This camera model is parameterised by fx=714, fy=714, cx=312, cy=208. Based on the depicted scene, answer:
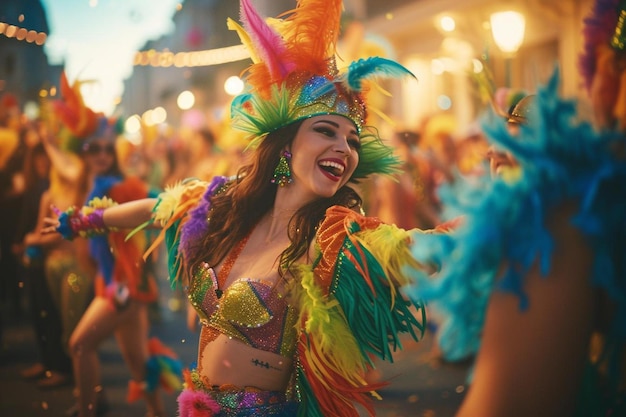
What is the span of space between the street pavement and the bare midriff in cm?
250

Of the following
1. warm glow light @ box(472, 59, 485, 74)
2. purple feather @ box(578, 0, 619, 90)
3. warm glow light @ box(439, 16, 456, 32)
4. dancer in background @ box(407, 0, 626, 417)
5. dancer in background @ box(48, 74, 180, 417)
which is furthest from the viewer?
warm glow light @ box(439, 16, 456, 32)

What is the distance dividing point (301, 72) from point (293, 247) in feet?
2.14

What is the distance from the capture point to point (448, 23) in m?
13.1

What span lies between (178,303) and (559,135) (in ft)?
28.1

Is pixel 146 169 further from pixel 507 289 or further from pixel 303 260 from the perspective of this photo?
pixel 507 289

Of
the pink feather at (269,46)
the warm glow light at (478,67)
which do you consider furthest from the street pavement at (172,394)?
the pink feather at (269,46)

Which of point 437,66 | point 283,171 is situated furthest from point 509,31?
point 437,66

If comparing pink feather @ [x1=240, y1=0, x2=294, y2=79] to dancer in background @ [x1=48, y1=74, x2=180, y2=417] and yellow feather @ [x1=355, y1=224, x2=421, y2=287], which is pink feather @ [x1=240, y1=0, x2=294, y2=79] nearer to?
yellow feather @ [x1=355, y1=224, x2=421, y2=287]

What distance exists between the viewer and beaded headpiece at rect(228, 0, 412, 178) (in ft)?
8.20

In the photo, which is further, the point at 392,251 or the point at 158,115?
the point at 158,115

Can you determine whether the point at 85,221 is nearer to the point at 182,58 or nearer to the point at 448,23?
the point at 182,58

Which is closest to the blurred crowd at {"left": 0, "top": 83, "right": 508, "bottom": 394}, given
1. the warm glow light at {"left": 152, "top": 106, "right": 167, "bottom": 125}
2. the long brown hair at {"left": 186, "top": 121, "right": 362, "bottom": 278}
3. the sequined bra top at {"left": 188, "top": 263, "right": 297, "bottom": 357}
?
the long brown hair at {"left": 186, "top": 121, "right": 362, "bottom": 278}

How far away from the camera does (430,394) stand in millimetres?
5223

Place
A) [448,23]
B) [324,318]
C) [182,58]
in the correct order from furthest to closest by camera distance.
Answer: [448,23] < [182,58] < [324,318]
